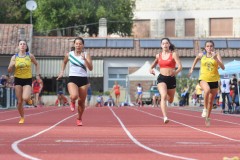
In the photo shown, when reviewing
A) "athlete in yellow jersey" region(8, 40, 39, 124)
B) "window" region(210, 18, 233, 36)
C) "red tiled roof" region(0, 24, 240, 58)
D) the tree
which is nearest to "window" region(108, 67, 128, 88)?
"red tiled roof" region(0, 24, 240, 58)

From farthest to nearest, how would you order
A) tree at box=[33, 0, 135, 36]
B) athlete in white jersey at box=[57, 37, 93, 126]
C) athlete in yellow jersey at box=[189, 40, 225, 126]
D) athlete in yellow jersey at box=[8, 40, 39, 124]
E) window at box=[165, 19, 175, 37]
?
1. window at box=[165, 19, 175, 37]
2. tree at box=[33, 0, 135, 36]
3. athlete in yellow jersey at box=[8, 40, 39, 124]
4. athlete in yellow jersey at box=[189, 40, 225, 126]
5. athlete in white jersey at box=[57, 37, 93, 126]

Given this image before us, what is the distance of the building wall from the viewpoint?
255 ft

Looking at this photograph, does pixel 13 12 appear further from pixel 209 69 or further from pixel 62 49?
pixel 209 69

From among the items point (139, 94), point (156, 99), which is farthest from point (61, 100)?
point (156, 99)

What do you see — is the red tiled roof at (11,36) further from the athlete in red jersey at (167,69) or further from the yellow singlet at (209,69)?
the athlete in red jersey at (167,69)

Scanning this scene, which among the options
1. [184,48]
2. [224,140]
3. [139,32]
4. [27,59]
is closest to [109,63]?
[184,48]

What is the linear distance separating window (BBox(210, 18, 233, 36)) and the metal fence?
4381cm

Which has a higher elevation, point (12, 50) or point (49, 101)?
point (12, 50)

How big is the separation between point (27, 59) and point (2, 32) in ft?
137

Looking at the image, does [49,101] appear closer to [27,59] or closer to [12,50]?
[12,50]

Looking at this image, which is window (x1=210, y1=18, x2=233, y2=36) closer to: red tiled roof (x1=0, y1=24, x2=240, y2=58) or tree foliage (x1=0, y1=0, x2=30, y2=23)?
red tiled roof (x1=0, y1=24, x2=240, y2=58)

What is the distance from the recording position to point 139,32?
80.9m

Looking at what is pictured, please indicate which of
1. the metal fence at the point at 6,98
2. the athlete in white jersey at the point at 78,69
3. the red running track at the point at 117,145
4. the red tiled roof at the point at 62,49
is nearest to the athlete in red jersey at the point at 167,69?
the athlete in white jersey at the point at 78,69

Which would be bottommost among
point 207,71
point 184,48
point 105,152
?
point 105,152
